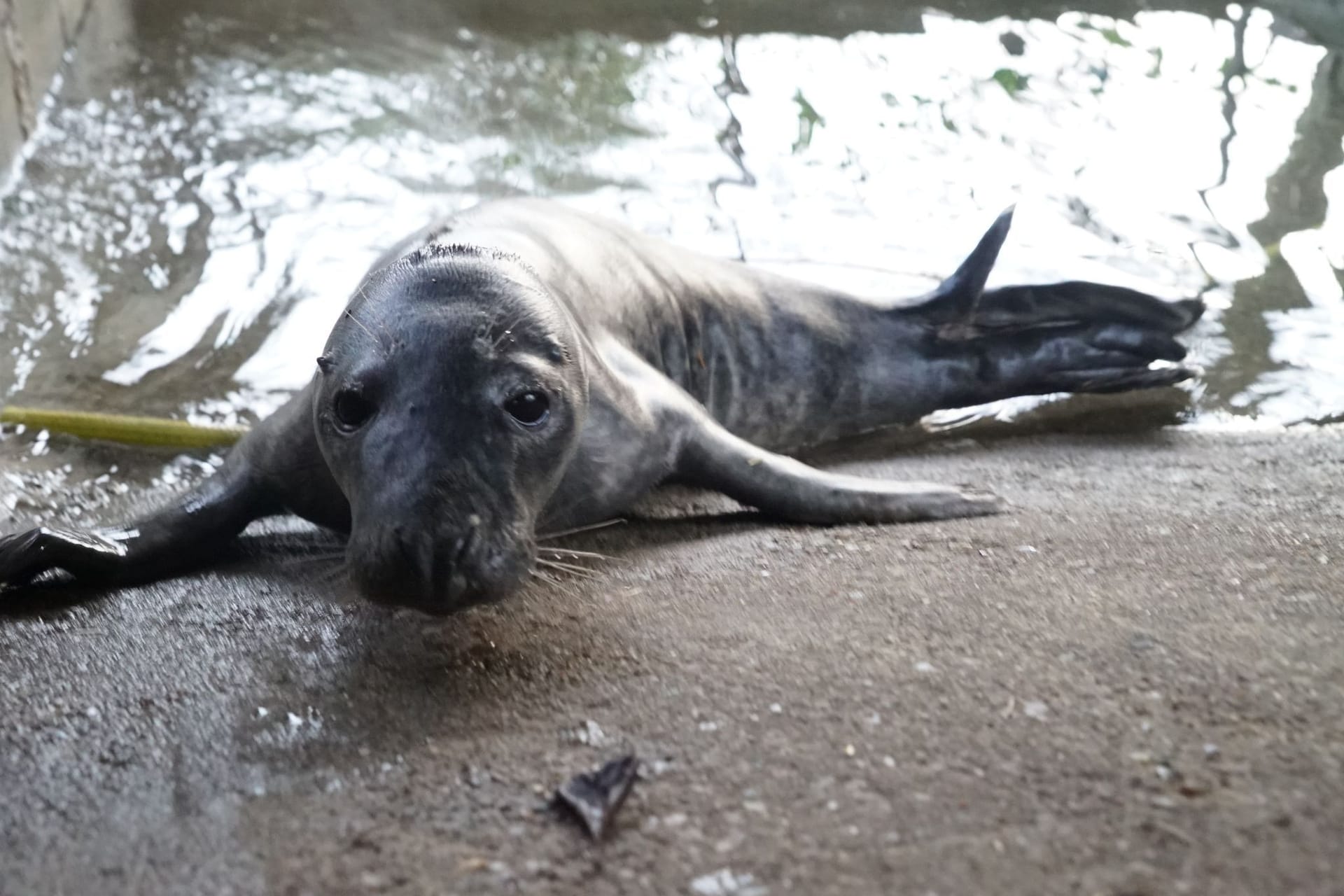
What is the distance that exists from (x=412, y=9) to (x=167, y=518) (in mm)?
6222

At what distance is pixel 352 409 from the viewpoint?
2.29 m

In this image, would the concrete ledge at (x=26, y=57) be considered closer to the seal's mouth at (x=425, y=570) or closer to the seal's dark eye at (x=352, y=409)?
the seal's dark eye at (x=352, y=409)

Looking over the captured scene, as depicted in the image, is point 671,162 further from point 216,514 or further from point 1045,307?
point 216,514

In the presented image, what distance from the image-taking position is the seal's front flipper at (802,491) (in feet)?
9.48

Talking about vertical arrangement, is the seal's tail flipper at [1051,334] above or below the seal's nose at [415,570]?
below

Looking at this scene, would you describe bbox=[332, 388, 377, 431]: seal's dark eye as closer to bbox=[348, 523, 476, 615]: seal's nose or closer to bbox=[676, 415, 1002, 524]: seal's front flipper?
bbox=[348, 523, 476, 615]: seal's nose

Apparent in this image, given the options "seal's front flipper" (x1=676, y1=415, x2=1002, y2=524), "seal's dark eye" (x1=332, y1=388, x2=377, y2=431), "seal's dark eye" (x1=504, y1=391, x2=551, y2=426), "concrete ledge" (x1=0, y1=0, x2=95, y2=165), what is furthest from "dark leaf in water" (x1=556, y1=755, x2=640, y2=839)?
"concrete ledge" (x1=0, y1=0, x2=95, y2=165)

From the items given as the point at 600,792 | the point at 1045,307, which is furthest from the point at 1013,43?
the point at 600,792

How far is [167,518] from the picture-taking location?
282 cm

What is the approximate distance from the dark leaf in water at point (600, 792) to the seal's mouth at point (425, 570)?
45 cm

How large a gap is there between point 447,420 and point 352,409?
0.74 feet

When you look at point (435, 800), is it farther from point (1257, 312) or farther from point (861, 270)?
point (1257, 312)

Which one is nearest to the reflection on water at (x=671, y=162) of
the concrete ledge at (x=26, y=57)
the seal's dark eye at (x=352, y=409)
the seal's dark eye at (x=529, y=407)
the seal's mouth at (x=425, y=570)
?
the concrete ledge at (x=26, y=57)

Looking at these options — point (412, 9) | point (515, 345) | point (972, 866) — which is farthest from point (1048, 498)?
point (412, 9)
